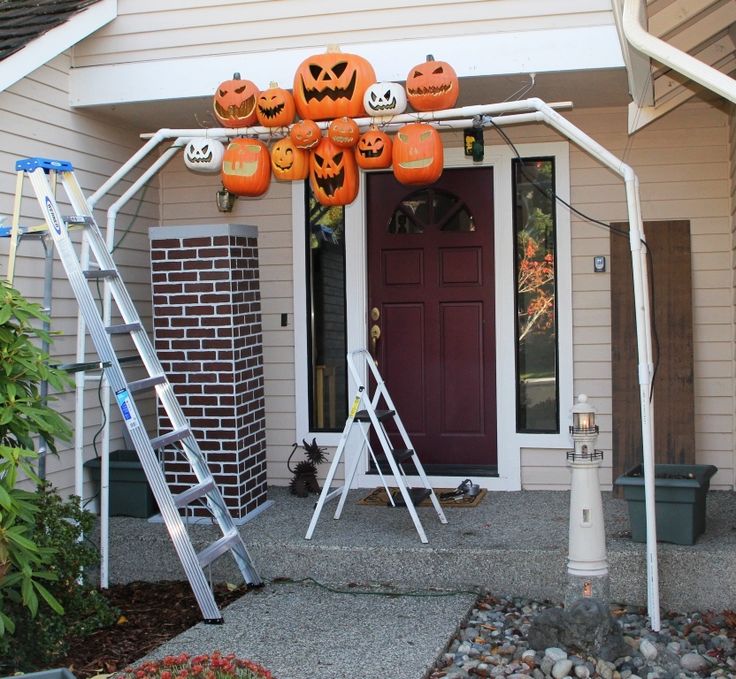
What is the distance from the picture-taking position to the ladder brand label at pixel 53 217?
15.1ft

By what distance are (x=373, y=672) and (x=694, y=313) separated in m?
3.40

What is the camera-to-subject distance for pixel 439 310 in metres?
6.61

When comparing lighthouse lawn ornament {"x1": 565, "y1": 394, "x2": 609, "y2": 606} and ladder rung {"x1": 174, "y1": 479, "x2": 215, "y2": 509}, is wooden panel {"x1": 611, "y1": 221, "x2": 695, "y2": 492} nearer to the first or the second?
lighthouse lawn ornament {"x1": 565, "y1": 394, "x2": 609, "y2": 606}

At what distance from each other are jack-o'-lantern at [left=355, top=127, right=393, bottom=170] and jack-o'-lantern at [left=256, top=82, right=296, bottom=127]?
0.42m

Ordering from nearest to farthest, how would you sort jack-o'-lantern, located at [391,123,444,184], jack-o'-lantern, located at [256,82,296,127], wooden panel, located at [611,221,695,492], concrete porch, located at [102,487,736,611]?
1. concrete porch, located at [102,487,736,611]
2. jack-o'-lantern, located at [391,123,444,184]
3. jack-o'-lantern, located at [256,82,296,127]
4. wooden panel, located at [611,221,695,492]

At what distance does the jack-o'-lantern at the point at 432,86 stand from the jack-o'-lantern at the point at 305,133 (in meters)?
0.52

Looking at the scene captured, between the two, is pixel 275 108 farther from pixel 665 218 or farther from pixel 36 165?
pixel 665 218

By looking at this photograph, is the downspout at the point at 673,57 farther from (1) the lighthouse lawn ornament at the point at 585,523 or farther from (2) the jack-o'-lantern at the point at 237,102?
(2) the jack-o'-lantern at the point at 237,102

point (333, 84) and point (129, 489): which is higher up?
point (333, 84)

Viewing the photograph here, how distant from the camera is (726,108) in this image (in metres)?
6.09

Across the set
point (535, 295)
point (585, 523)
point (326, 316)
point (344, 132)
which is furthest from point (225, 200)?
point (585, 523)

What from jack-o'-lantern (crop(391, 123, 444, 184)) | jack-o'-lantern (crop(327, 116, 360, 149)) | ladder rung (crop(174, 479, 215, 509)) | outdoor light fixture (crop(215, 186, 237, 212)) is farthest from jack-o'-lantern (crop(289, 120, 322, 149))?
ladder rung (crop(174, 479, 215, 509))

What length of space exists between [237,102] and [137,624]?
2.74 metres

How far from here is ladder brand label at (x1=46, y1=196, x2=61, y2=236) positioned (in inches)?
181
